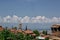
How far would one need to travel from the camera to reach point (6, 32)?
1764 inches

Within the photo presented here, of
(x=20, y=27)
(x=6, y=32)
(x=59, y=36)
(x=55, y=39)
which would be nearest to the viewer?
(x=6, y=32)

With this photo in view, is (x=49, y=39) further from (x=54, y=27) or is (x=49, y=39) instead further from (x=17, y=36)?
(x=17, y=36)

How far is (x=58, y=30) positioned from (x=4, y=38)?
20313 mm

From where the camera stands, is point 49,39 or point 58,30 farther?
point 58,30

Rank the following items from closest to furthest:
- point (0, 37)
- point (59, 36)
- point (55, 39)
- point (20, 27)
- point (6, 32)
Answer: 1. point (0, 37)
2. point (6, 32)
3. point (55, 39)
4. point (59, 36)
5. point (20, 27)

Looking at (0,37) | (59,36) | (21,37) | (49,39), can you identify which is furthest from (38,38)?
(0,37)

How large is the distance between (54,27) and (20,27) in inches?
558

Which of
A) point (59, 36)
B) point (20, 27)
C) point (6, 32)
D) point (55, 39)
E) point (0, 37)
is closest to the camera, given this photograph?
point (0, 37)

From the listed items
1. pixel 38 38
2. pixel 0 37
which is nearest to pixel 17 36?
pixel 0 37

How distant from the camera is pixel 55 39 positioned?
2072 inches

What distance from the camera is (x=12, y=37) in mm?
44844

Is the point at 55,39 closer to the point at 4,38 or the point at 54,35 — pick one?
the point at 54,35

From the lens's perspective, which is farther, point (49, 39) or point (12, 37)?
point (49, 39)

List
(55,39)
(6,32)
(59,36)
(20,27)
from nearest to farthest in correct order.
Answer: (6,32), (55,39), (59,36), (20,27)
